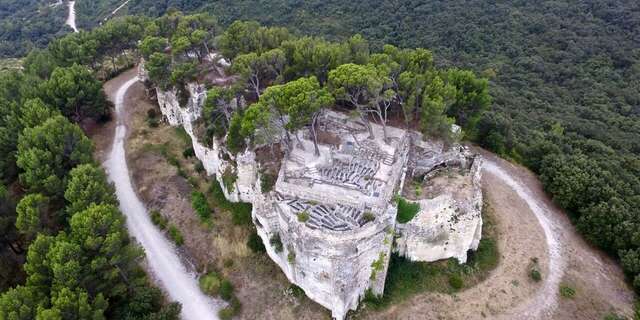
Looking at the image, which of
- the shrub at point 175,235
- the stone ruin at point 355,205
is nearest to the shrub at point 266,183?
the stone ruin at point 355,205

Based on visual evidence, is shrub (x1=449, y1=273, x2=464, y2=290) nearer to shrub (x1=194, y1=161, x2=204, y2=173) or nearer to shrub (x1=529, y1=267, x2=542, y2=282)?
shrub (x1=529, y1=267, x2=542, y2=282)

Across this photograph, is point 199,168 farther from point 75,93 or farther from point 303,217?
point 303,217

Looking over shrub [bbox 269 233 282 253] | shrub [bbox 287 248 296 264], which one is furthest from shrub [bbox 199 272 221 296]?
shrub [bbox 287 248 296 264]

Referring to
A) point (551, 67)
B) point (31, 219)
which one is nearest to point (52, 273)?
point (31, 219)

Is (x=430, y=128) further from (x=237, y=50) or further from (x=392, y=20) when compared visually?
(x=392, y=20)

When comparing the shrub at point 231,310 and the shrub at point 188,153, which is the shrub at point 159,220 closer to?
the shrub at point 188,153

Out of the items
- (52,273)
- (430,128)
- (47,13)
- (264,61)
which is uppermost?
(264,61)
